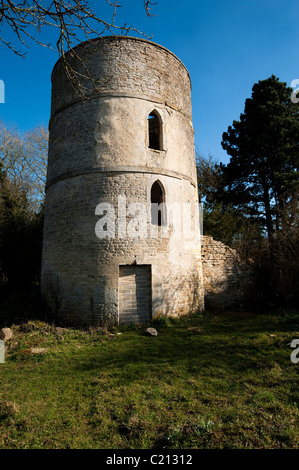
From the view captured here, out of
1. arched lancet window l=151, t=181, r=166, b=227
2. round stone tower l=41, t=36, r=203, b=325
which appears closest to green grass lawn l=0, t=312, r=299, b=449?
round stone tower l=41, t=36, r=203, b=325

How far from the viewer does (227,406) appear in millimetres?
3965

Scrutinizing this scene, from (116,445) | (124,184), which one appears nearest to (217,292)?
(124,184)

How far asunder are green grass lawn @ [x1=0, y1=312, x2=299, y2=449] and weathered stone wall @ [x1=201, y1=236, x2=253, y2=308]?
140 inches

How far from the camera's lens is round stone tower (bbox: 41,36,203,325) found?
846 centimetres

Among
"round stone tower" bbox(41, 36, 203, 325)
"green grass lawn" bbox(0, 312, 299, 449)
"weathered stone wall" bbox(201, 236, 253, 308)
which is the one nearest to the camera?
"green grass lawn" bbox(0, 312, 299, 449)

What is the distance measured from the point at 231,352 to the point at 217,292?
5367 millimetres

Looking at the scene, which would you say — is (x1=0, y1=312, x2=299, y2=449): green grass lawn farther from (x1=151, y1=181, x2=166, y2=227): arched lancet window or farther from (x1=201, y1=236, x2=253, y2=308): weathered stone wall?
(x1=151, y1=181, x2=166, y2=227): arched lancet window

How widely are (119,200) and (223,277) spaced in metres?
6.02

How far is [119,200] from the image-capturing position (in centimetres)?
865

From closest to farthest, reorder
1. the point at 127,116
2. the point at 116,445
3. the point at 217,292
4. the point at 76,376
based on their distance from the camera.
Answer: the point at 116,445
the point at 76,376
the point at 127,116
the point at 217,292

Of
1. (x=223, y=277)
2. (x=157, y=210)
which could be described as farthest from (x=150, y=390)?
(x=223, y=277)

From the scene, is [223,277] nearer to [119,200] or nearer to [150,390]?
[119,200]

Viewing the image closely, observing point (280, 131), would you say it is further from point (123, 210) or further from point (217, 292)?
point (123, 210)

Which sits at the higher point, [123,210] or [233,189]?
[233,189]
